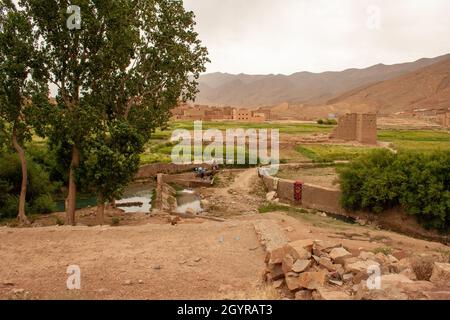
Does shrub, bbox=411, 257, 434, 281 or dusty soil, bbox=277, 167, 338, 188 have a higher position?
shrub, bbox=411, 257, 434, 281

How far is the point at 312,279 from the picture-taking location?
8.00m

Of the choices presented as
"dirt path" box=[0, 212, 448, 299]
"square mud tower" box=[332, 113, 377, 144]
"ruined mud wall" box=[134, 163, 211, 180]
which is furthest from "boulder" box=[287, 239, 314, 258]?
"square mud tower" box=[332, 113, 377, 144]

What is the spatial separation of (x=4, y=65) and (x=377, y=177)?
1871cm

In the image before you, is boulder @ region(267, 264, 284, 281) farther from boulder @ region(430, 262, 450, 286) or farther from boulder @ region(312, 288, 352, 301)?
boulder @ region(430, 262, 450, 286)

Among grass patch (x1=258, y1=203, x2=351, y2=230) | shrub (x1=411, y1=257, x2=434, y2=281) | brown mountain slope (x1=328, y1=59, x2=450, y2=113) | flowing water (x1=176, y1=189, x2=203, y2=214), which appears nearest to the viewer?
shrub (x1=411, y1=257, x2=434, y2=281)

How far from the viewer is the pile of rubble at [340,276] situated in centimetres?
676

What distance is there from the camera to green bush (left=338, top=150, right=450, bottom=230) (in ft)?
67.6

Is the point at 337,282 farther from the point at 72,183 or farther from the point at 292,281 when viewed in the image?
the point at 72,183

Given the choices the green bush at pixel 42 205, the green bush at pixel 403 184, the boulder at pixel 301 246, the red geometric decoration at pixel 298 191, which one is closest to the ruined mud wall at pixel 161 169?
the green bush at pixel 42 205

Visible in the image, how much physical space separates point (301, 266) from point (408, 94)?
143379 mm
